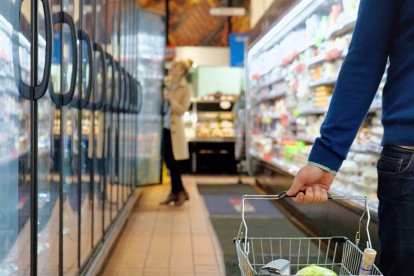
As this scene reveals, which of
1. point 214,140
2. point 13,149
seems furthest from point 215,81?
point 13,149

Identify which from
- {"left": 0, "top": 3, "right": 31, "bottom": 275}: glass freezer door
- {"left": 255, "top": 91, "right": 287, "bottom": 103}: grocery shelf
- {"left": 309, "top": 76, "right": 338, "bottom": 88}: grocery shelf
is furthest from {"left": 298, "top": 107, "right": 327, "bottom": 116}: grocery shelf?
{"left": 0, "top": 3, "right": 31, "bottom": 275}: glass freezer door

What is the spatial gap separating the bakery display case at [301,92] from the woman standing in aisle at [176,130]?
119 cm

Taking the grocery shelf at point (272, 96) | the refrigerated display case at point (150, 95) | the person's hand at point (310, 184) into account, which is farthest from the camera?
the refrigerated display case at point (150, 95)

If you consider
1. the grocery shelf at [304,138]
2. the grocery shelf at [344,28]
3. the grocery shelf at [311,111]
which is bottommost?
the grocery shelf at [304,138]

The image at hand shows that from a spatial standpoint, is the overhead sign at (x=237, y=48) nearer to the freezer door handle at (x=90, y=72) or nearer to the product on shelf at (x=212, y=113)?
the product on shelf at (x=212, y=113)

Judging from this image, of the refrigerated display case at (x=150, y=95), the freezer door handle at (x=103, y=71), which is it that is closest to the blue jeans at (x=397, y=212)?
the freezer door handle at (x=103, y=71)

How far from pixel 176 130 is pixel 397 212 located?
591 centimetres

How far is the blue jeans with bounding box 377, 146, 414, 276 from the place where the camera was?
1247 millimetres

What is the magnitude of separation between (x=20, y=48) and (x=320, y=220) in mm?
3326

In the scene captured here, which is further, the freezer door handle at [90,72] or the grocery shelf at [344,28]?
the grocery shelf at [344,28]

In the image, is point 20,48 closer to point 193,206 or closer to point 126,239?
point 126,239

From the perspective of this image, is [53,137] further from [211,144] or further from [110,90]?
[211,144]

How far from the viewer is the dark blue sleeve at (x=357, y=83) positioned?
4.24 ft

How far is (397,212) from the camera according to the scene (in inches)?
49.8
